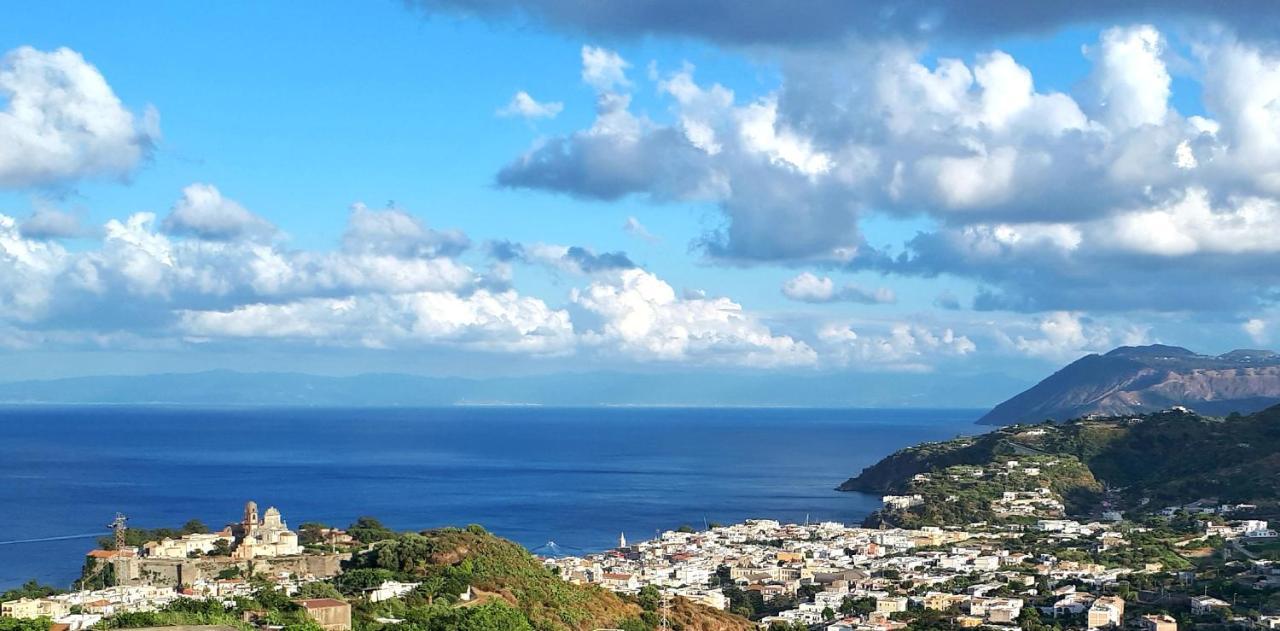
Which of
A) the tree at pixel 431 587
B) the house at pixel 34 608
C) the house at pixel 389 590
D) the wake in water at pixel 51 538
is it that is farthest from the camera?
the wake in water at pixel 51 538

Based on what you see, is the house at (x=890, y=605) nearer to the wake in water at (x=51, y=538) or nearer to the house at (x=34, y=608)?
the house at (x=34, y=608)

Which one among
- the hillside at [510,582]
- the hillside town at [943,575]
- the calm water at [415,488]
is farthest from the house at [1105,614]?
the calm water at [415,488]

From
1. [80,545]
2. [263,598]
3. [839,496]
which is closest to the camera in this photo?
[263,598]

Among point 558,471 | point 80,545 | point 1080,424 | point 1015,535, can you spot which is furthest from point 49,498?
point 1080,424

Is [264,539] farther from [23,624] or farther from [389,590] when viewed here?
[23,624]

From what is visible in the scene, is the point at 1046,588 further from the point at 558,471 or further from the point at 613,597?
the point at 558,471
